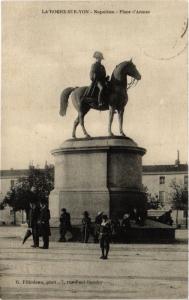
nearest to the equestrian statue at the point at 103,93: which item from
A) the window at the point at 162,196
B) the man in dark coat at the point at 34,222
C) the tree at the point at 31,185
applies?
the man in dark coat at the point at 34,222

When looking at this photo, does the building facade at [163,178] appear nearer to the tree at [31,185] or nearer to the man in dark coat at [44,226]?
the tree at [31,185]

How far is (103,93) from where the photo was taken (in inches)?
867

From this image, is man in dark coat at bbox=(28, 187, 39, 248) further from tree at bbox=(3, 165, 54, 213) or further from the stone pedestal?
tree at bbox=(3, 165, 54, 213)

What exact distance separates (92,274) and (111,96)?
378 inches

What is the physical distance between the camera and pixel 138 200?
874 inches

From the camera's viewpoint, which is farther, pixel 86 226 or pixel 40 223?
pixel 86 226

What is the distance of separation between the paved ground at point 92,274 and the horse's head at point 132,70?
270 inches

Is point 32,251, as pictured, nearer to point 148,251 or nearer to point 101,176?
point 148,251

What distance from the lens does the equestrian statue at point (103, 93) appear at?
21531 millimetres

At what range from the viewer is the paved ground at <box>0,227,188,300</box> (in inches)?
492

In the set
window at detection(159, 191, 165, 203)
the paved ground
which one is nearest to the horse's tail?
the paved ground

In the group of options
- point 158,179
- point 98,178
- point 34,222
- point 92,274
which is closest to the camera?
point 92,274

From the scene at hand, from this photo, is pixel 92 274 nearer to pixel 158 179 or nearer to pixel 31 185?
pixel 31 185

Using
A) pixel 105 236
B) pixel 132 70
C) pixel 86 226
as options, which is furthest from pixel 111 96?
pixel 105 236
